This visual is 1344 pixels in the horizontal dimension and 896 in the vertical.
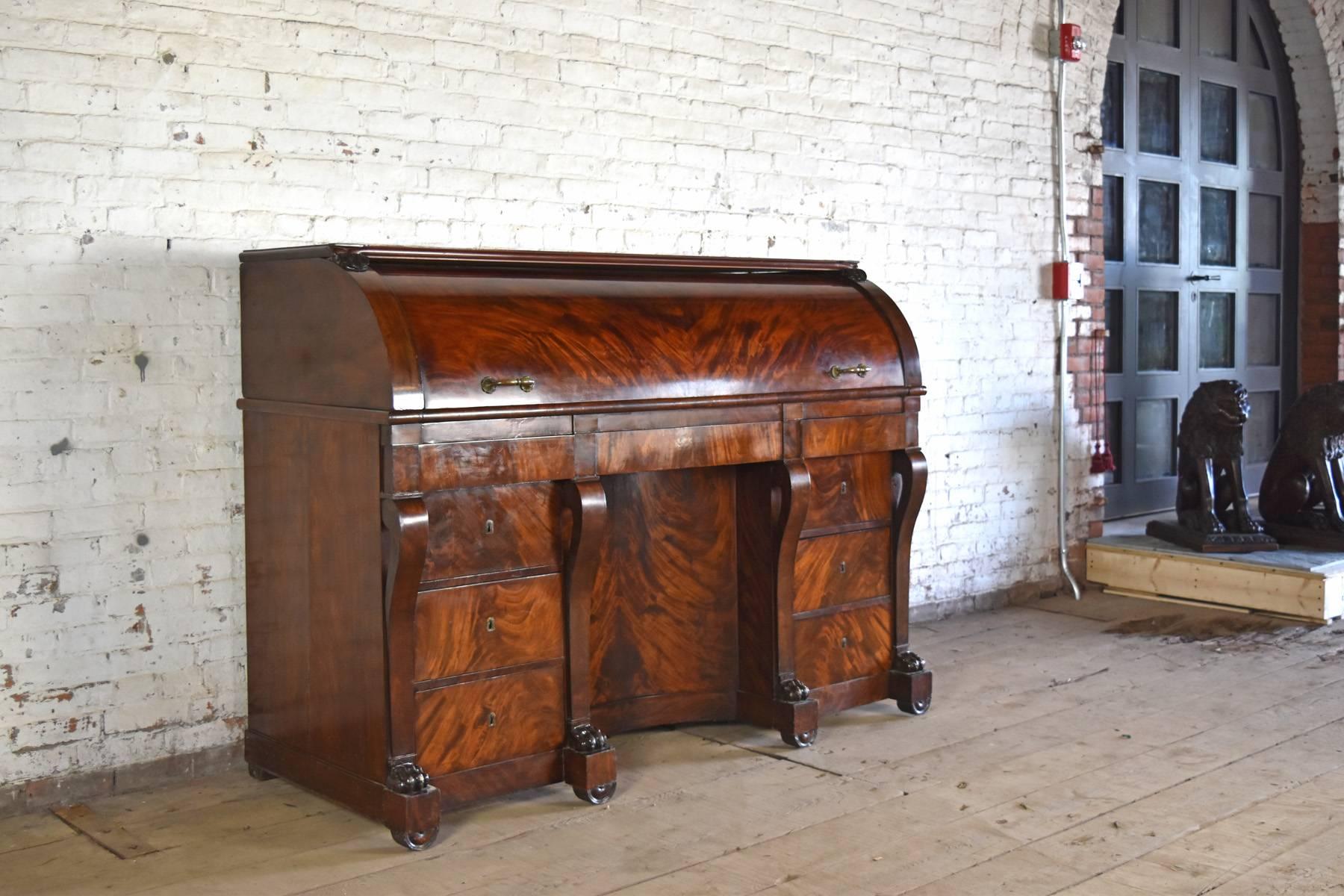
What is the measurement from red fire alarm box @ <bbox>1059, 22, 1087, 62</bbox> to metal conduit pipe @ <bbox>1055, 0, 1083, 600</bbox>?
0.02 metres

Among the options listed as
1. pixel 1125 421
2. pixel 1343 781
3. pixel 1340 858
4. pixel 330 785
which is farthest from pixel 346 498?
pixel 1125 421

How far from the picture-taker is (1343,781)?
10.3ft

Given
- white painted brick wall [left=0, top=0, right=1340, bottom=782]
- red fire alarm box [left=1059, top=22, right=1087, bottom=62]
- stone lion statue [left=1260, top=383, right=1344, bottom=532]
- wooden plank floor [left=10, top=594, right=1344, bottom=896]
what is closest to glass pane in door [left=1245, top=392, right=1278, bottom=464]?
stone lion statue [left=1260, top=383, right=1344, bottom=532]

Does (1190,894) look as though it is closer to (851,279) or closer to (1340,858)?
(1340,858)

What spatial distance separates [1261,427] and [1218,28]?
2011 mm

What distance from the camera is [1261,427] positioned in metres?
6.90

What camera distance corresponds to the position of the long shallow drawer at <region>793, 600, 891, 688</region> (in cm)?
355

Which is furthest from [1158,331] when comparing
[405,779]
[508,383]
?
[405,779]

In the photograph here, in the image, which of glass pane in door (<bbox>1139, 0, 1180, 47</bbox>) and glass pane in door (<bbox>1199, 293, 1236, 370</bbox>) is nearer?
glass pane in door (<bbox>1139, 0, 1180, 47</bbox>)

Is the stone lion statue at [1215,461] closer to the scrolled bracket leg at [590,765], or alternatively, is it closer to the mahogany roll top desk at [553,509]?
the mahogany roll top desk at [553,509]

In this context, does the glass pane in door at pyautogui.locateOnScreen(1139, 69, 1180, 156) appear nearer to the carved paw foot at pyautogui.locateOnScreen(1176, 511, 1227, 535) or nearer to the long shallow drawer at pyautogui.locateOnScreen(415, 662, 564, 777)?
the carved paw foot at pyautogui.locateOnScreen(1176, 511, 1227, 535)

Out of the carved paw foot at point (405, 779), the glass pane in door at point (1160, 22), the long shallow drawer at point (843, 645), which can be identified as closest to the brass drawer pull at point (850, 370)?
the long shallow drawer at point (843, 645)

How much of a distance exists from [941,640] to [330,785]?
92.2 inches

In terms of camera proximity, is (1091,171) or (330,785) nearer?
(330,785)
